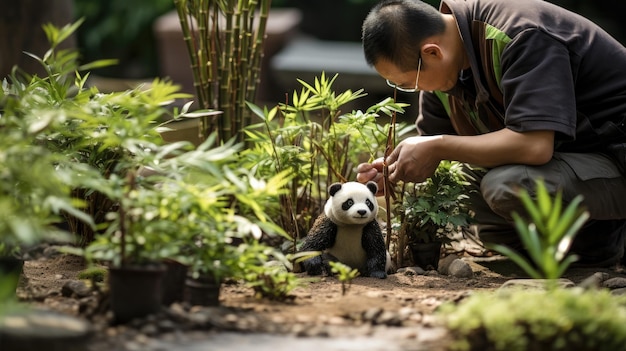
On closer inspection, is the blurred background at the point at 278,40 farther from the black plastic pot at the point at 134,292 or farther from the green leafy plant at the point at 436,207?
the black plastic pot at the point at 134,292

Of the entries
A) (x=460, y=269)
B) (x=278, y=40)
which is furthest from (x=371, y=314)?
(x=278, y=40)

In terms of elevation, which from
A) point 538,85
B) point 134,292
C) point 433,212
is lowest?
point 134,292

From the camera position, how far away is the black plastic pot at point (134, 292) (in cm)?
247

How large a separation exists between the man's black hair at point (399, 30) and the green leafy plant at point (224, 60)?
2.49ft

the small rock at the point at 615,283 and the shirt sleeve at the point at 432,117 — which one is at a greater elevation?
the shirt sleeve at the point at 432,117

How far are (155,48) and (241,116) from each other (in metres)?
6.39

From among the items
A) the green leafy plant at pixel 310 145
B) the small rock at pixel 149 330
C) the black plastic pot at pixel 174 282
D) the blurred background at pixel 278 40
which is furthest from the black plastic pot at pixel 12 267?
the blurred background at pixel 278 40

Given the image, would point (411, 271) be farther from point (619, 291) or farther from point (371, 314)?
point (371, 314)

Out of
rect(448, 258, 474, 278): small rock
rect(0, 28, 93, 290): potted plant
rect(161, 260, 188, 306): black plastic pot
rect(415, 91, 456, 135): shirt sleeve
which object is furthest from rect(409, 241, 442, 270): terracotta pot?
rect(0, 28, 93, 290): potted plant

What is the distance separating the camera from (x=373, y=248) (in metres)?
3.47

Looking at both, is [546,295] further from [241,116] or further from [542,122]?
[241,116]

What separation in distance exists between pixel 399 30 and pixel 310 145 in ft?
2.43

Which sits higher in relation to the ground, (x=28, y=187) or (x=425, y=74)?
(x=425, y=74)

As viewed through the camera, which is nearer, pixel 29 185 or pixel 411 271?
pixel 29 185
